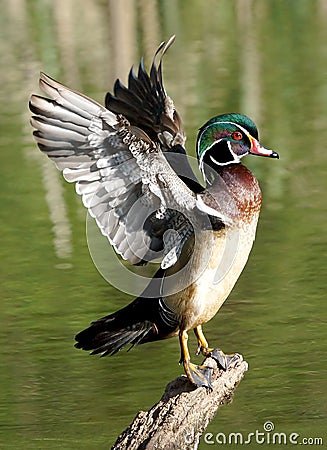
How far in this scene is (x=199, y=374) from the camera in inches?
236

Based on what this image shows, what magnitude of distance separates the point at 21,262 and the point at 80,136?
4763 millimetres

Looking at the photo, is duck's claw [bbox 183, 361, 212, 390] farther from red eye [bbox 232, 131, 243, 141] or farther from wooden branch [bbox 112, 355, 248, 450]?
red eye [bbox 232, 131, 243, 141]

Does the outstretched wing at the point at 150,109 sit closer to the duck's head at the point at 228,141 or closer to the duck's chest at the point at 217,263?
the duck's head at the point at 228,141

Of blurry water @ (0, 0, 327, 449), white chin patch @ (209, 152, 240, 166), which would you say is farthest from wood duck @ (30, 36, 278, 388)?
blurry water @ (0, 0, 327, 449)

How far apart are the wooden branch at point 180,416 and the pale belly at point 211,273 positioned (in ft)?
0.91

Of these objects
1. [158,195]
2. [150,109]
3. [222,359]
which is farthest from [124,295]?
[158,195]

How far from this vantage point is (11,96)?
53.6 feet

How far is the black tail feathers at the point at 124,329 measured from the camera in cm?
609

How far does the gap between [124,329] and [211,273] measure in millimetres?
518

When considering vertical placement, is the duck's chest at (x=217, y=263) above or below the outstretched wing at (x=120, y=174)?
below

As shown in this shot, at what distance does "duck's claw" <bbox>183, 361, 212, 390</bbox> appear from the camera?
19.4ft

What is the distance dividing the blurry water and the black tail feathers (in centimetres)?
82

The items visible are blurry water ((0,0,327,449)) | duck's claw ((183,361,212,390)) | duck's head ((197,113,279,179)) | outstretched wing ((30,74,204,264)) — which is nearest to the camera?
outstretched wing ((30,74,204,264))

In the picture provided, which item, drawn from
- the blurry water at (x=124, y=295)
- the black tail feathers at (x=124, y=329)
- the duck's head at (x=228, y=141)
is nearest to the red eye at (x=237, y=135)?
the duck's head at (x=228, y=141)
